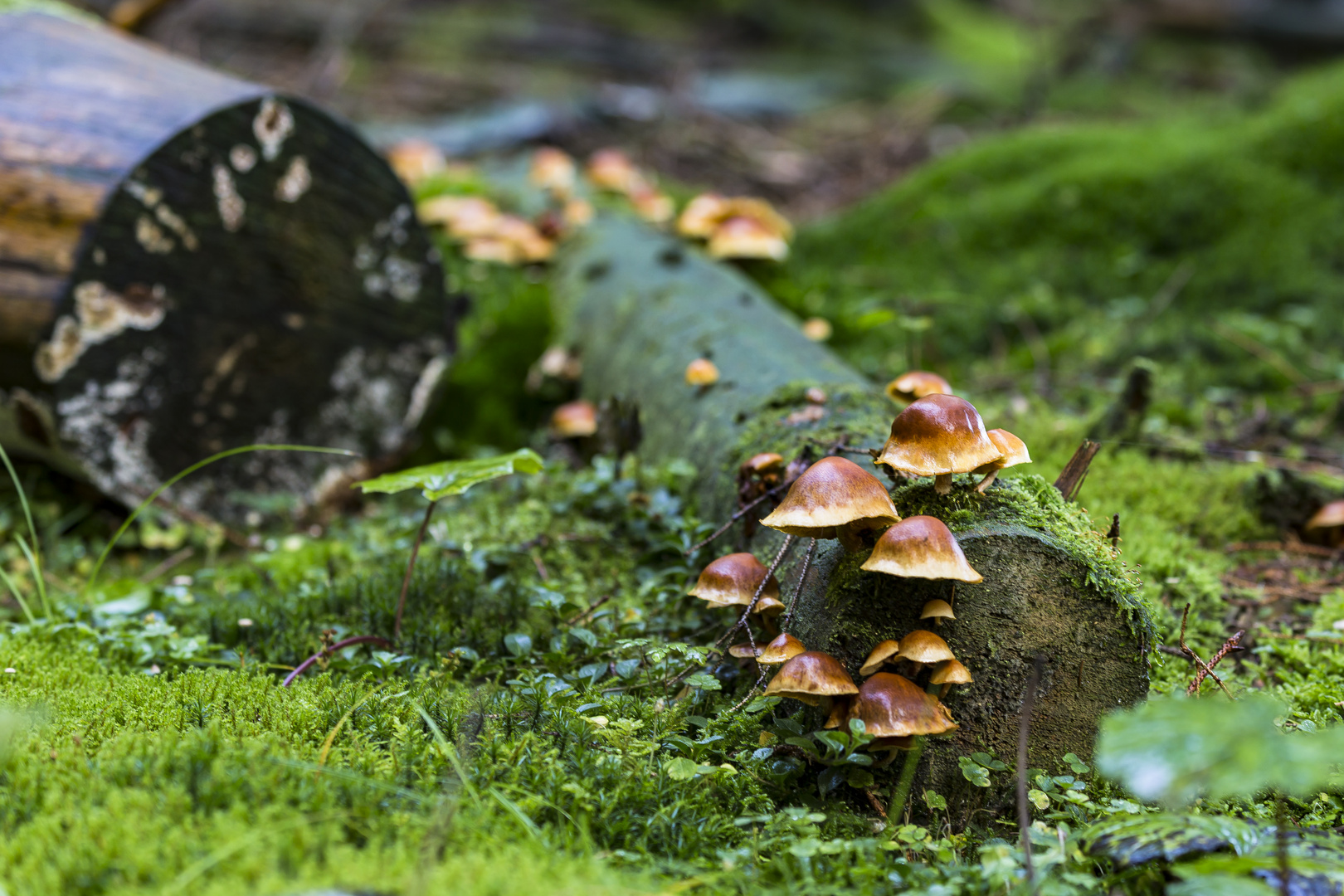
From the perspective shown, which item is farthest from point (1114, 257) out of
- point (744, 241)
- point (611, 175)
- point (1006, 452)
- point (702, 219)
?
point (1006, 452)

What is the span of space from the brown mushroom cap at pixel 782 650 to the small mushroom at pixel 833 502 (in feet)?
0.91

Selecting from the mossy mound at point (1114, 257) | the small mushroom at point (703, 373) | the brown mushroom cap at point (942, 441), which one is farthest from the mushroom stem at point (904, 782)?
the mossy mound at point (1114, 257)

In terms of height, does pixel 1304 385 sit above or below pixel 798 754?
above

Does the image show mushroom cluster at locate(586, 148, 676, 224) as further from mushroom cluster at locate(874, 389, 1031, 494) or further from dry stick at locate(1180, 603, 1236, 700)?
dry stick at locate(1180, 603, 1236, 700)

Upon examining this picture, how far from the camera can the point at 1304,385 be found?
4789 millimetres

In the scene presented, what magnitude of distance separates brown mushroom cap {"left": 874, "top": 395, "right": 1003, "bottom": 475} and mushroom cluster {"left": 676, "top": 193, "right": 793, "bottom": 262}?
371 centimetres

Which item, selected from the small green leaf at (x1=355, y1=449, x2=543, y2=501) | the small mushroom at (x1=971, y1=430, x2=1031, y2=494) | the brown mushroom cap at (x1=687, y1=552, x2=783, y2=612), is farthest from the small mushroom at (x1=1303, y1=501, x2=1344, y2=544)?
the small green leaf at (x1=355, y1=449, x2=543, y2=501)

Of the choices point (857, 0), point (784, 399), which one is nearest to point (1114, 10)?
point (857, 0)

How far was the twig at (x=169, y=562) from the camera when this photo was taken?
12.2ft

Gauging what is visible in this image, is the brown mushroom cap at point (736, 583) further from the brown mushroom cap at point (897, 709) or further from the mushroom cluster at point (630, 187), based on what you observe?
the mushroom cluster at point (630, 187)

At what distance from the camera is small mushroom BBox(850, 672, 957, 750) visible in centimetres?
207

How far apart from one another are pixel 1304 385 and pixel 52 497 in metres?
6.35

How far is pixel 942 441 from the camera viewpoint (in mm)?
2221

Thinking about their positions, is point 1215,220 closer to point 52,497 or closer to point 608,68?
point 52,497
